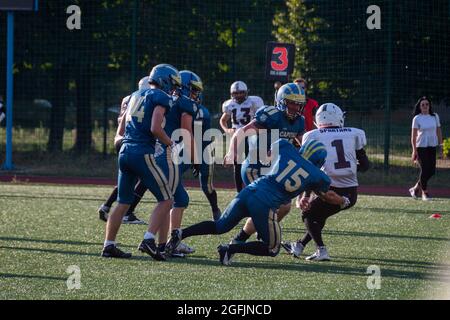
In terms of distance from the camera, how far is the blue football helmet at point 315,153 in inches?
299

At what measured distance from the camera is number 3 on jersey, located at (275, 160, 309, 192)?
24.3 ft

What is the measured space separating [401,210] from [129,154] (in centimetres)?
597

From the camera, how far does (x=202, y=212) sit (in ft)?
40.1

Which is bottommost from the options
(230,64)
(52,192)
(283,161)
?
(52,192)

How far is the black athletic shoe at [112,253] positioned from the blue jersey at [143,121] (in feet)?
2.89

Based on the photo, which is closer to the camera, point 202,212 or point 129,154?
point 129,154

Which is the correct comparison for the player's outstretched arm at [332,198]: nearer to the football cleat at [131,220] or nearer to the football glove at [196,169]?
the football glove at [196,169]

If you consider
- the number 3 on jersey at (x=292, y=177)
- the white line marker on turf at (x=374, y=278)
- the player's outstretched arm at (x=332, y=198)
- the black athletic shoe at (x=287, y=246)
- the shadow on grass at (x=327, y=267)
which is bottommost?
the shadow on grass at (x=327, y=267)

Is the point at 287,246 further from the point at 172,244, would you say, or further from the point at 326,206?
the point at 172,244

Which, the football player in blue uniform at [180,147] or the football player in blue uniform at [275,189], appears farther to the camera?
the football player in blue uniform at [180,147]

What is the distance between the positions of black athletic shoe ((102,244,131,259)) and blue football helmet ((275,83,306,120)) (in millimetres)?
1946

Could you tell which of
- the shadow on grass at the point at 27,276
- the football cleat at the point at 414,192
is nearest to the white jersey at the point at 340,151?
the shadow on grass at the point at 27,276

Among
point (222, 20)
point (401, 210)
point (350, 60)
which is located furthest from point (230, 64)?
point (401, 210)

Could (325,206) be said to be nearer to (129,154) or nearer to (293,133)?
(293,133)
